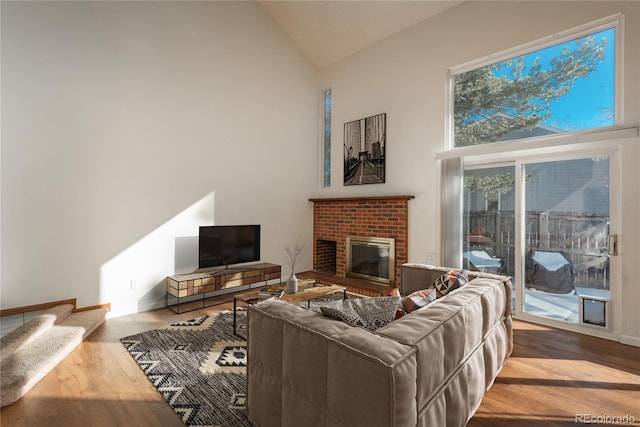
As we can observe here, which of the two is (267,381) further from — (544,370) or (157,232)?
(157,232)

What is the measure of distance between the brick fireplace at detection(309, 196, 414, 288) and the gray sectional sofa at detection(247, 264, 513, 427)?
2610mm

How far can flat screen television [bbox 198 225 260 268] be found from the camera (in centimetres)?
422

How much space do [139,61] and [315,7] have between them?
276cm

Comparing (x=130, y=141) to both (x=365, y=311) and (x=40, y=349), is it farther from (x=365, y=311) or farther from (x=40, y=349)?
(x=365, y=311)

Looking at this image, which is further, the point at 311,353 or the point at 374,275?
the point at 374,275

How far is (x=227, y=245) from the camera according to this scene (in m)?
4.43

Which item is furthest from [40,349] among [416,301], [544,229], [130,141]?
[544,229]

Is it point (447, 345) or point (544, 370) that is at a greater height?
point (447, 345)

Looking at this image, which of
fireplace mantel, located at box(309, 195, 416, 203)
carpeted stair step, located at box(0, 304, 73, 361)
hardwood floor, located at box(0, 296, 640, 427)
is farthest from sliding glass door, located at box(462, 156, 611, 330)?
carpeted stair step, located at box(0, 304, 73, 361)

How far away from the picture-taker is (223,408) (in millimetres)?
1986

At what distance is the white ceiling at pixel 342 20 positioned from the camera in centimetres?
451

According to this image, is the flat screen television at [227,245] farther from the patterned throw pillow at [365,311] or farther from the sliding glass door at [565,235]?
the sliding glass door at [565,235]

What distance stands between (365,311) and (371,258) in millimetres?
3421

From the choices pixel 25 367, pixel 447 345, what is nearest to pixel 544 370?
pixel 447 345
